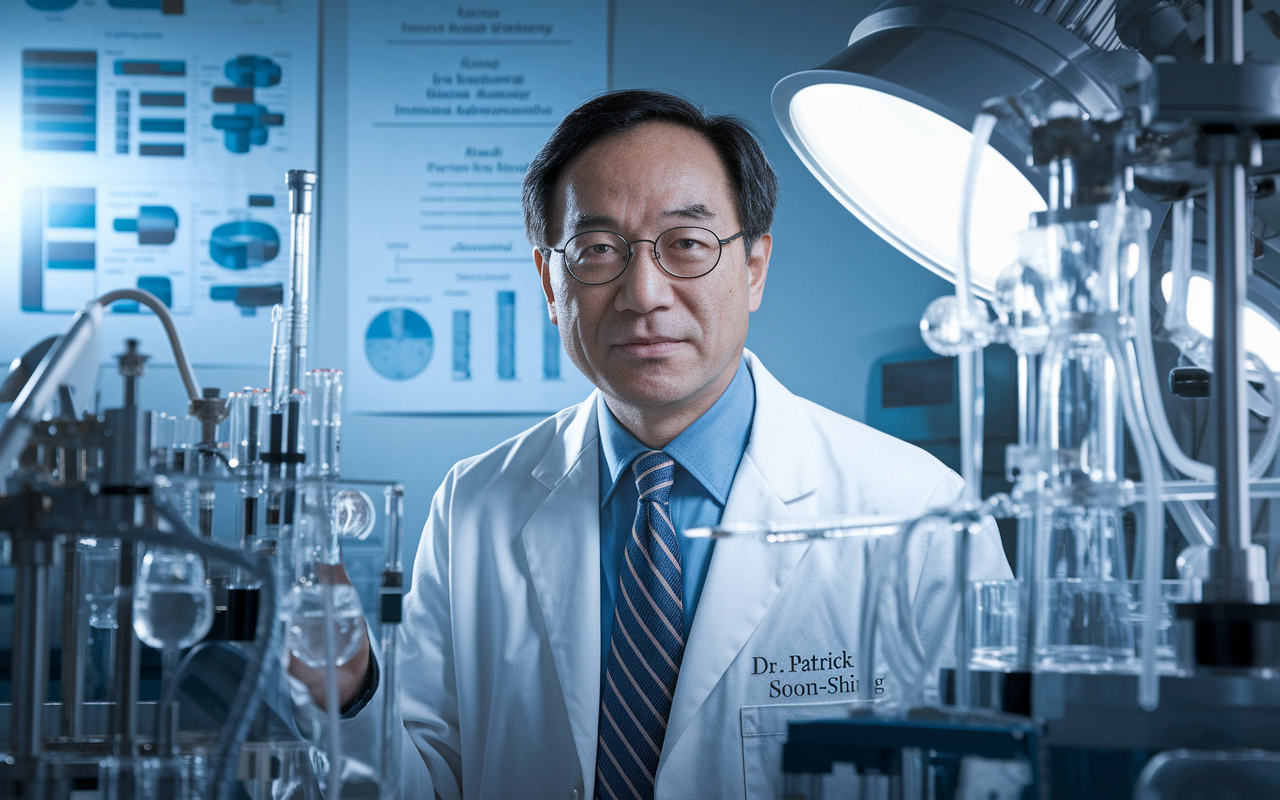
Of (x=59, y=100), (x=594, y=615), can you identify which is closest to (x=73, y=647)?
(x=594, y=615)

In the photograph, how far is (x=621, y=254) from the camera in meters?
1.35

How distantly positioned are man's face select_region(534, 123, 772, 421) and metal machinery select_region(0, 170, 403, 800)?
1.44 ft

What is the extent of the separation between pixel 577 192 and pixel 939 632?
85cm

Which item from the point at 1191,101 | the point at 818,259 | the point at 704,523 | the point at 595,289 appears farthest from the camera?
the point at 818,259

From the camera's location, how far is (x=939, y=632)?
28.8 inches

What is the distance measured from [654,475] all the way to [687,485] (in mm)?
71

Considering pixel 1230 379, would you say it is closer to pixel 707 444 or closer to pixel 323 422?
pixel 323 422

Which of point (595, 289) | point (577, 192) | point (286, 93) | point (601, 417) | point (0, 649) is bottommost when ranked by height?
point (0, 649)

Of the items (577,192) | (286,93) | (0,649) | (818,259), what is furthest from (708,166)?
(0,649)

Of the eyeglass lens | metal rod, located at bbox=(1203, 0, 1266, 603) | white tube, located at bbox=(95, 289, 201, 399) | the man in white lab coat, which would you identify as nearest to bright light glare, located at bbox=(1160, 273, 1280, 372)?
metal rod, located at bbox=(1203, 0, 1266, 603)

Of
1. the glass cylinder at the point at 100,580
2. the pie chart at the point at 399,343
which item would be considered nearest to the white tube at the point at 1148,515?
the glass cylinder at the point at 100,580

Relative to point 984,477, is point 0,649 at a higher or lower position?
lower

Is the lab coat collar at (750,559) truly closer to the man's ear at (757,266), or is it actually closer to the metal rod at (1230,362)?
the man's ear at (757,266)

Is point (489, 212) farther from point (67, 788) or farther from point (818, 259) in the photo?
point (67, 788)
